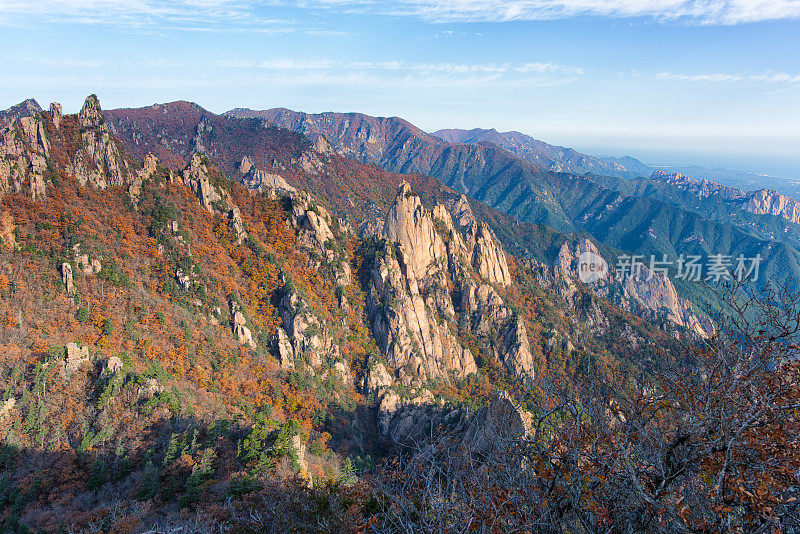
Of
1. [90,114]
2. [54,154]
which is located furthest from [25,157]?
[90,114]

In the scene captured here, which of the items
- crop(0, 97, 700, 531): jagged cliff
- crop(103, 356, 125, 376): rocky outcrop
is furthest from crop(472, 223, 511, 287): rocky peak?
crop(103, 356, 125, 376): rocky outcrop

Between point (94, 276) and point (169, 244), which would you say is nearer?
point (94, 276)

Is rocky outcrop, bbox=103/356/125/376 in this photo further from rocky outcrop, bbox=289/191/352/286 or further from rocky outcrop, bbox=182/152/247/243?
rocky outcrop, bbox=289/191/352/286

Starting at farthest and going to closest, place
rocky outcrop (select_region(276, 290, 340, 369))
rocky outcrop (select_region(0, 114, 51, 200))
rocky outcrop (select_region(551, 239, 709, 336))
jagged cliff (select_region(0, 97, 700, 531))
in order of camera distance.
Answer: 1. rocky outcrop (select_region(551, 239, 709, 336))
2. rocky outcrop (select_region(276, 290, 340, 369))
3. rocky outcrop (select_region(0, 114, 51, 200))
4. jagged cliff (select_region(0, 97, 700, 531))

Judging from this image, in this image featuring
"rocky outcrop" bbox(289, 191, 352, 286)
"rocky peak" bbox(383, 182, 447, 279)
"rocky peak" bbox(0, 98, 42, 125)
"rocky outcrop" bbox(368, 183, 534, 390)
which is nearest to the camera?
"rocky outcrop" bbox(368, 183, 534, 390)

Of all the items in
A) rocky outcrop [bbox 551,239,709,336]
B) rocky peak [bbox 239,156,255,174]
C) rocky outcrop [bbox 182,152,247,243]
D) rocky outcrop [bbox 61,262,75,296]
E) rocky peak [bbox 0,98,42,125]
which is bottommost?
rocky outcrop [bbox 551,239,709,336]

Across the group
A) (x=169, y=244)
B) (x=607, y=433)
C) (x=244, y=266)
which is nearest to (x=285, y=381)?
(x=244, y=266)

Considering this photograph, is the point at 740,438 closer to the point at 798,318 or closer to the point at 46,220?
the point at 798,318

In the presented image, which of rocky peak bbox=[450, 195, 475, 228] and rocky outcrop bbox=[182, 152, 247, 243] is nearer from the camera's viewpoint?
rocky outcrop bbox=[182, 152, 247, 243]
